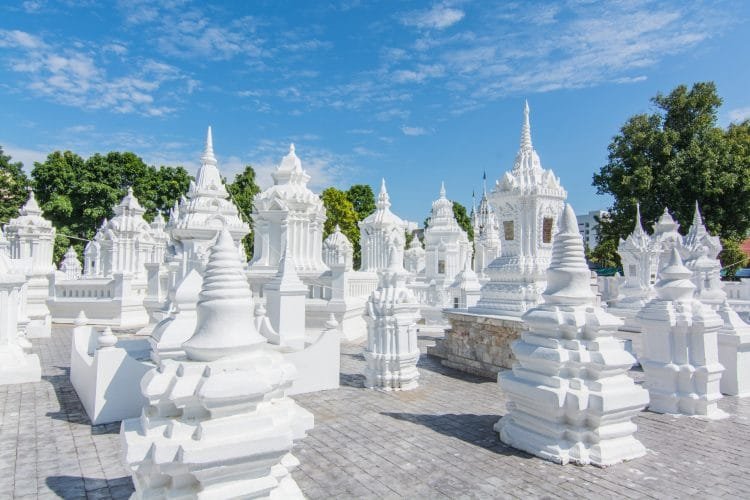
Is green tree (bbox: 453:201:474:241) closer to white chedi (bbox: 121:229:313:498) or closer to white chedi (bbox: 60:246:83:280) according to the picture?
white chedi (bbox: 60:246:83:280)

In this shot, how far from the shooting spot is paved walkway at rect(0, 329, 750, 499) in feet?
15.9

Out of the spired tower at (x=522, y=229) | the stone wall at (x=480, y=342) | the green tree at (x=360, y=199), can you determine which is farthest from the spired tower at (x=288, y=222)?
the green tree at (x=360, y=199)

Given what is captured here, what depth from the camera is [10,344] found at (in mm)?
9852

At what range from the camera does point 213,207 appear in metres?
14.3

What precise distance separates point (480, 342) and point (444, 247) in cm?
1897

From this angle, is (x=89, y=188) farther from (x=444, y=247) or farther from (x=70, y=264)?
(x=444, y=247)

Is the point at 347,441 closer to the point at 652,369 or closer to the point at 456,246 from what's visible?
the point at 652,369

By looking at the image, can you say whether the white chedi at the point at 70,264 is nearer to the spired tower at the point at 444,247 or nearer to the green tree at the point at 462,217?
the spired tower at the point at 444,247

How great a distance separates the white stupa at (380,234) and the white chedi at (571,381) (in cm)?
1972

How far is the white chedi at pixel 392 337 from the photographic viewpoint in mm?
9133

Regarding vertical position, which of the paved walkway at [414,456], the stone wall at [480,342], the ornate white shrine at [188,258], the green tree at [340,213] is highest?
the green tree at [340,213]

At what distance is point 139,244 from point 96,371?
19451 millimetres

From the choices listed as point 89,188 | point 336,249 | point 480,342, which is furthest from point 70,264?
point 480,342

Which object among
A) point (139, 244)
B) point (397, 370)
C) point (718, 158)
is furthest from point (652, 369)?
point (718, 158)
